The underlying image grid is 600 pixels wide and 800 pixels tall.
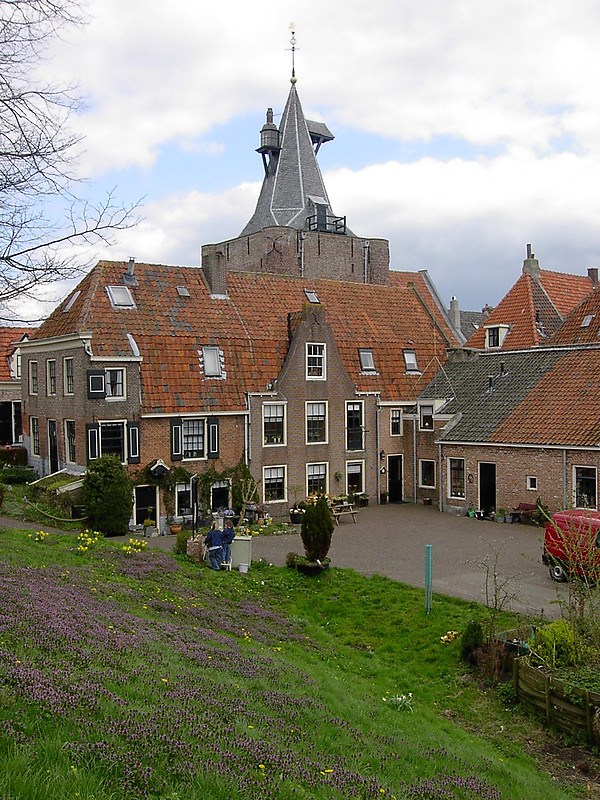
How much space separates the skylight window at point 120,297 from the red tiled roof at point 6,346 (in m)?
11.2

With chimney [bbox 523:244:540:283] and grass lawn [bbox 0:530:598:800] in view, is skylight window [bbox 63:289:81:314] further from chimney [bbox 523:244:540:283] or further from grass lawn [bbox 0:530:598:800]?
chimney [bbox 523:244:540:283]

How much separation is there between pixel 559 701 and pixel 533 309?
31078mm

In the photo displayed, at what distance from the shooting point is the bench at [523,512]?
1146 inches

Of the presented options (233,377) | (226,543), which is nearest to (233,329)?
(233,377)

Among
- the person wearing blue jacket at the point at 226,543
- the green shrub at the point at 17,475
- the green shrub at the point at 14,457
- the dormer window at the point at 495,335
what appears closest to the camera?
the person wearing blue jacket at the point at 226,543

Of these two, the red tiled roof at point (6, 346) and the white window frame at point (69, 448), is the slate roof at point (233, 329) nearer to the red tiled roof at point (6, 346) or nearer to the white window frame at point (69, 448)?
the white window frame at point (69, 448)

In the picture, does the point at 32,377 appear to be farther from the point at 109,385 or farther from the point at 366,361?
the point at 366,361

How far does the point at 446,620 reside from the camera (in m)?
16.8

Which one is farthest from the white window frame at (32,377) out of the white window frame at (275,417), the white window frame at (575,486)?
the white window frame at (575,486)

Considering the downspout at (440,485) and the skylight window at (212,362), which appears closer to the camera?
the skylight window at (212,362)

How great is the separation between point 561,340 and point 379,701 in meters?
29.7

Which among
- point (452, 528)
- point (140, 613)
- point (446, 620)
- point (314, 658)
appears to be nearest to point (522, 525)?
point (452, 528)

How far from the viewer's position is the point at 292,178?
5750 centimetres

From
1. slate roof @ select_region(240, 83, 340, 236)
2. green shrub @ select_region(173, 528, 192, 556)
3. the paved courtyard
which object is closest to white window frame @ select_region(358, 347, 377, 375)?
the paved courtyard
